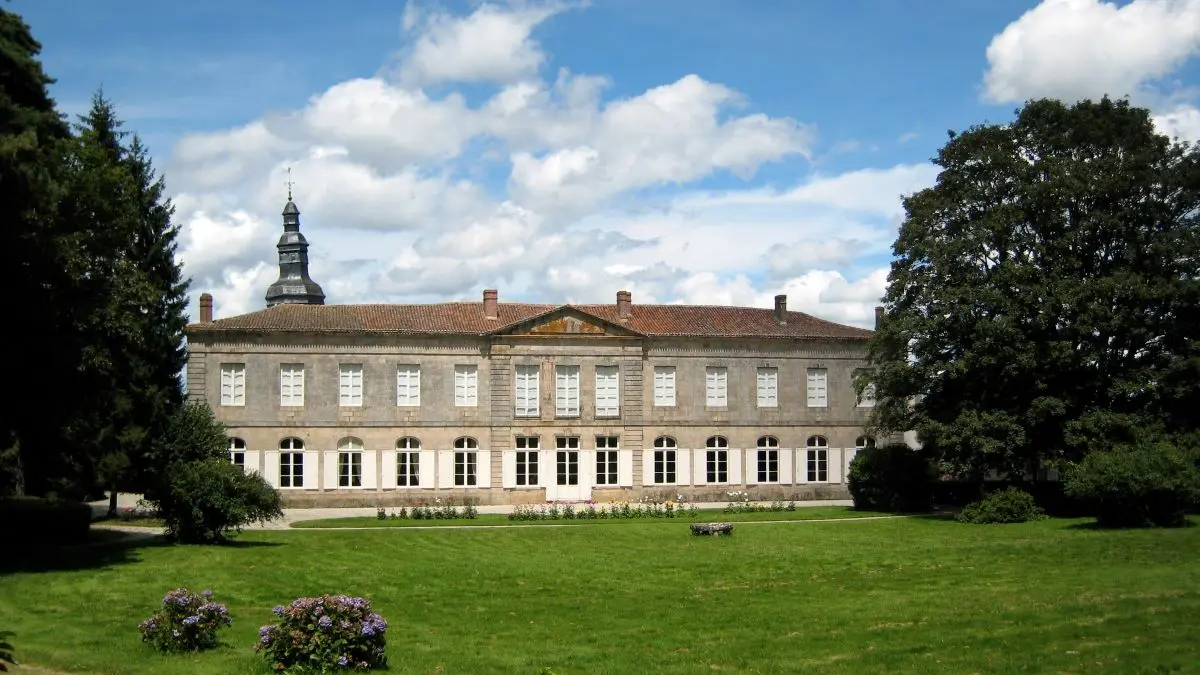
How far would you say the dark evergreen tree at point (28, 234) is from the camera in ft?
55.9

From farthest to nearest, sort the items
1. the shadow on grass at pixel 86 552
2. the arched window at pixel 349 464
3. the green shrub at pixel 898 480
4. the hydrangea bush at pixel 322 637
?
1. the arched window at pixel 349 464
2. the green shrub at pixel 898 480
3. the shadow on grass at pixel 86 552
4. the hydrangea bush at pixel 322 637

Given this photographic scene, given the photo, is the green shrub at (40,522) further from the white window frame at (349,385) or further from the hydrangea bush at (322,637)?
the hydrangea bush at (322,637)

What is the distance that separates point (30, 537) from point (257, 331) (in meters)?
14.3

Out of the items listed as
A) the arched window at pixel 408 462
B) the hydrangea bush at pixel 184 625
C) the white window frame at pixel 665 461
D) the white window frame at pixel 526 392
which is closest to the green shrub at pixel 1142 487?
the white window frame at pixel 665 461

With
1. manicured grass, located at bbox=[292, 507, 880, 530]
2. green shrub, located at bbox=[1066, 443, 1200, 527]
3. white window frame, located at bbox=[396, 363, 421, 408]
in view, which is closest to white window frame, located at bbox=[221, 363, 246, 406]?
white window frame, located at bbox=[396, 363, 421, 408]

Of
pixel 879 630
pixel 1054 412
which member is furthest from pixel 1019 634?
pixel 1054 412

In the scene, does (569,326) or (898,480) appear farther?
(569,326)

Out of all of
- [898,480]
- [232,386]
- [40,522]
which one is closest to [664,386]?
[898,480]

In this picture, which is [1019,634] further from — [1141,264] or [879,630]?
[1141,264]

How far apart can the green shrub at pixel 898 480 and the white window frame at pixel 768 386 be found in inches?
266

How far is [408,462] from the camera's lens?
38125 mm

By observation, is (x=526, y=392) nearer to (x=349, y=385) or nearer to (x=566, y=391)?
(x=566, y=391)

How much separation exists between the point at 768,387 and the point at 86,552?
2495 centimetres

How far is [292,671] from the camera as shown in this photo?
1120cm
